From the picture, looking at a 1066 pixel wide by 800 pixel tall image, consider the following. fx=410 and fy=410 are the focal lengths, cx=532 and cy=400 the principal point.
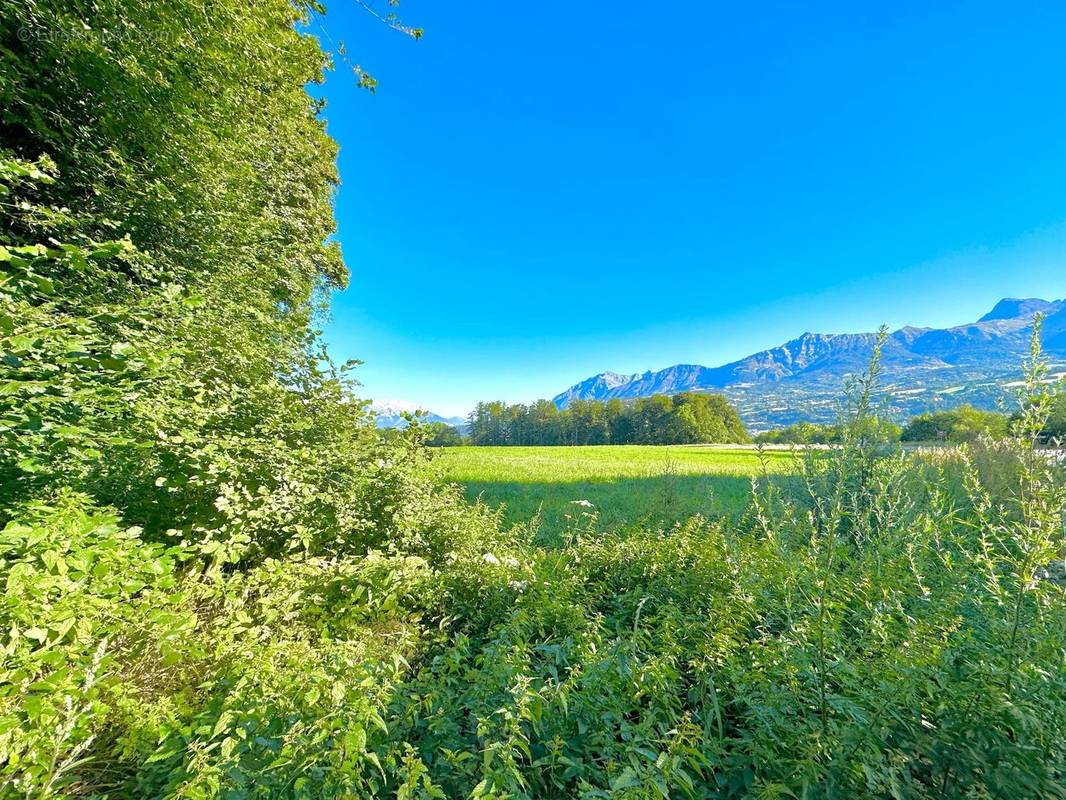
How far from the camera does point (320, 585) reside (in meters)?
3.83

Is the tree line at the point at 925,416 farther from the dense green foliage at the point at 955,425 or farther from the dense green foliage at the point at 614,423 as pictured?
the dense green foliage at the point at 614,423

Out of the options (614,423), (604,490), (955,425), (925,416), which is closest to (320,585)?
(925,416)

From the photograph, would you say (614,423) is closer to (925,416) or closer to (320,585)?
(925,416)

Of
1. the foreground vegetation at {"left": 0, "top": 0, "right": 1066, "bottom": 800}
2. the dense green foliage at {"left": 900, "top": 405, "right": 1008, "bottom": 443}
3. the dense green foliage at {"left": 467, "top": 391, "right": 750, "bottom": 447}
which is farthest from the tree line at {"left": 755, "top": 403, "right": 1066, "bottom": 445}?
the dense green foliage at {"left": 467, "top": 391, "right": 750, "bottom": 447}

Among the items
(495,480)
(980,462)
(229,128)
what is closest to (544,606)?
(229,128)

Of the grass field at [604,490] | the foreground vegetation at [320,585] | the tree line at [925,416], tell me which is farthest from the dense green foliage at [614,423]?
the foreground vegetation at [320,585]

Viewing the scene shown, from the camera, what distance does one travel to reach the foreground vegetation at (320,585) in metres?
1.92

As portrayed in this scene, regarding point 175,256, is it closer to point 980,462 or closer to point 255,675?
point 255,675

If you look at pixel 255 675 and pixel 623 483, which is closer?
pixel 255 675

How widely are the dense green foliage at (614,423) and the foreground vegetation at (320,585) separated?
66.1 metres

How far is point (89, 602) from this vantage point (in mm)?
2514

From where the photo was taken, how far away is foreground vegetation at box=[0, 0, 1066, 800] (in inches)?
Result: 75.5

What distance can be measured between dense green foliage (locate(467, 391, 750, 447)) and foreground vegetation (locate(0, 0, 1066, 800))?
66.1 metres

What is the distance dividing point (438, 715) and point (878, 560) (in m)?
3.80
